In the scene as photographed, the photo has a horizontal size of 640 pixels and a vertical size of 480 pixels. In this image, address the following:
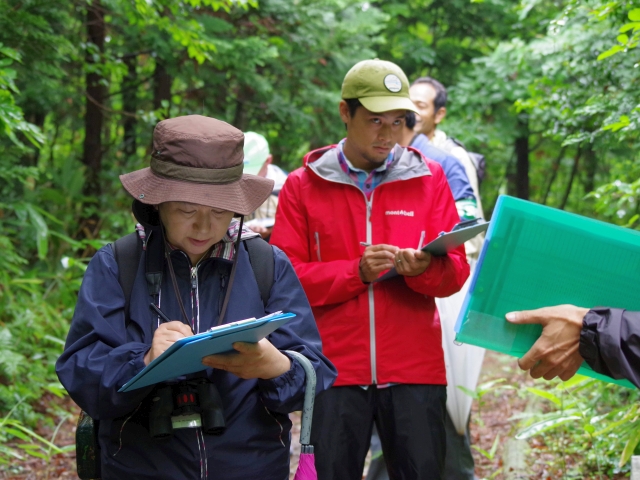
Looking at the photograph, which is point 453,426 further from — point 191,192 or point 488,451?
point 191,192

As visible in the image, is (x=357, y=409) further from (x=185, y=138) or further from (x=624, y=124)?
(x=624, y=124)

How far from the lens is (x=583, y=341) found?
3.01 m

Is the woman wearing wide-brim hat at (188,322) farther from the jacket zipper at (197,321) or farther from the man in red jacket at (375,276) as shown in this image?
the man in red jacket at (375,276)

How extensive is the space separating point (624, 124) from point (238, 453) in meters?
3.29

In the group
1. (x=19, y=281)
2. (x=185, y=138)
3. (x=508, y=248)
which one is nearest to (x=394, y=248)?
(x=508, y=248)

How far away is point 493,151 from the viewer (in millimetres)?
13969

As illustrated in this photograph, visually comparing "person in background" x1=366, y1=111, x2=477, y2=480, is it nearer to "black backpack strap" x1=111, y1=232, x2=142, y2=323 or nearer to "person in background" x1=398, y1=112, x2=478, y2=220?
"person in background" x1=398, y1=112, x2=478, y2=220

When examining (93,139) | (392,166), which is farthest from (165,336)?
(93,139)

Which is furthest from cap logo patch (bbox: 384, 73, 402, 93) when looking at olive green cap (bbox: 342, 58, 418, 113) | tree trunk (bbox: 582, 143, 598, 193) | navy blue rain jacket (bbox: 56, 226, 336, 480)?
tree trunk (bbox: 582, 143, 598, 193)

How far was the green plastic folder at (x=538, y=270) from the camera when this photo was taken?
2.95 metres

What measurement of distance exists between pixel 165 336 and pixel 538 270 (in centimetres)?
145

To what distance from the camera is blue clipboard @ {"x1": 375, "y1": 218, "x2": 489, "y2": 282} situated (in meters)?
3.50

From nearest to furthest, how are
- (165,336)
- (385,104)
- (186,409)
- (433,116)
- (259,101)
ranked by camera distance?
(165,336)
(186,409)
(385,104)
(433,116)
(259,101)

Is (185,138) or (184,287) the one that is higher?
(185,138)
